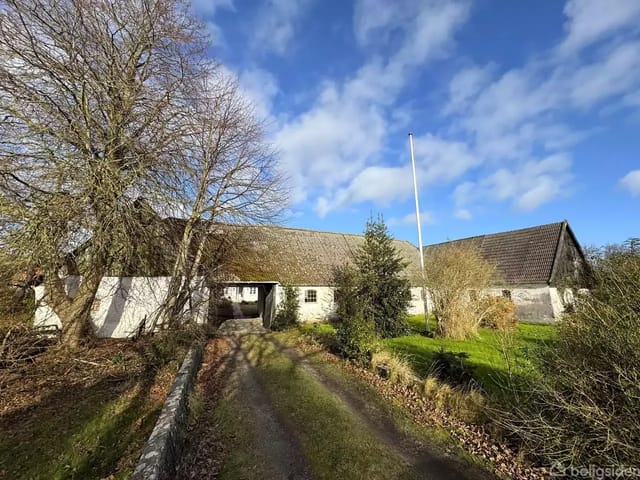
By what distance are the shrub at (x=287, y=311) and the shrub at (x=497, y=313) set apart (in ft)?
32.7

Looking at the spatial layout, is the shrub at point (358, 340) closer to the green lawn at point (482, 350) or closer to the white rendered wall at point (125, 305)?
the green lawn at point (482, 350)

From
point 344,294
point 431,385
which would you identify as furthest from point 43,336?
point 431,385

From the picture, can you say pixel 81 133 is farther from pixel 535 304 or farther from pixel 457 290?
pixel 535 304

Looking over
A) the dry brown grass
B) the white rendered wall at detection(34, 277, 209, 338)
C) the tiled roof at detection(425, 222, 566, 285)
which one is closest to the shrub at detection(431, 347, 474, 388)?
the dry brown grass

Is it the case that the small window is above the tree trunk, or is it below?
above

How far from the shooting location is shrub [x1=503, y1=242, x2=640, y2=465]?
3.72 m

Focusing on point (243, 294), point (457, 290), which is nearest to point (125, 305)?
point (457, 290)

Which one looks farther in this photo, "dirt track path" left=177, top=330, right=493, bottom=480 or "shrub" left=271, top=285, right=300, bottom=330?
"shrub" left=271, top=285, right=300, bottom=330

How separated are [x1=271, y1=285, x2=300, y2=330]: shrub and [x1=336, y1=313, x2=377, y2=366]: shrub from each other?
6.83m

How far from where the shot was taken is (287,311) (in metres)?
17.4

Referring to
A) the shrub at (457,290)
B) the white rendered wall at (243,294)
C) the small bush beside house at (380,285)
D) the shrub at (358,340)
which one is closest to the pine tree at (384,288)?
the small bush beside house at (380,285)

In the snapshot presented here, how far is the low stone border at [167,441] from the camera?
4023 millimetres

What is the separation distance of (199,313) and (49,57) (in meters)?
11.4

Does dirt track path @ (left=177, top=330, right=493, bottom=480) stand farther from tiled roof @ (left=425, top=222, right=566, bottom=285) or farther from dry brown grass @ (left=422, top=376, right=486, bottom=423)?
tiled roof @ (left=425, top=222, right=566, bottom=285)
